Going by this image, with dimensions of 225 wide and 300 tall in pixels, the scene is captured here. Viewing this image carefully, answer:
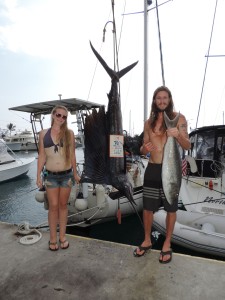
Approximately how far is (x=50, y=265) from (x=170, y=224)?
4.36ft

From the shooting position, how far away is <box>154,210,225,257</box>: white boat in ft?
17.0

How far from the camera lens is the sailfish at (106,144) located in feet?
9.07

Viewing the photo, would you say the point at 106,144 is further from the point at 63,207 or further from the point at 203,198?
the point at 203,198

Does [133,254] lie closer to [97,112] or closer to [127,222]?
[97,112]

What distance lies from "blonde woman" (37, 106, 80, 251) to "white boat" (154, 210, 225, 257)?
10.7ft

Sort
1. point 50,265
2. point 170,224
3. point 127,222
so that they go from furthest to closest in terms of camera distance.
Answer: point 127,222 < point 170,224 < point 50,265

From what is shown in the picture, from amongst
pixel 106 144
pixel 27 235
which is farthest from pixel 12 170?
pixel 106 144

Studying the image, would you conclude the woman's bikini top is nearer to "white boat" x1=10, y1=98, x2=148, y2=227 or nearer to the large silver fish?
the large silver fish

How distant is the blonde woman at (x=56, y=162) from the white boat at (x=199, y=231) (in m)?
3.27

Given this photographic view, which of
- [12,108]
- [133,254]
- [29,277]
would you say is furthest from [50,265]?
[12,108]

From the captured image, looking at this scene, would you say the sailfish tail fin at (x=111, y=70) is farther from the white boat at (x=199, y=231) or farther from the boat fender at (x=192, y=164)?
the boat fender at (x=192, y=164)

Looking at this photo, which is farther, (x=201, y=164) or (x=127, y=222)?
(x=127, y=222)

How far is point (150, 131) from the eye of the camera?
2848mm

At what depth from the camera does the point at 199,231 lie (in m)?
5.38
